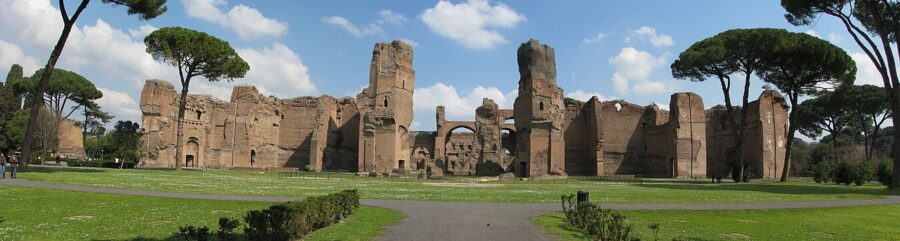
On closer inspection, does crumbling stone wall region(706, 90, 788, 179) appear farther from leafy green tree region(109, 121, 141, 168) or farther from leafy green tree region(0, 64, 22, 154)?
leafy green tree region(0, 64, 22, 154)

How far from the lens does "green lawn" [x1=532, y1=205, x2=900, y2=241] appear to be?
948 cm

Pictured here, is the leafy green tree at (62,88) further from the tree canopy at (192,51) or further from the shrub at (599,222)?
the shrub at (599,222)

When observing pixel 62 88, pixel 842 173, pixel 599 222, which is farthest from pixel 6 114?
pixel 842 173

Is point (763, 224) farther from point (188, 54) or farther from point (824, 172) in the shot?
point (188, 54)

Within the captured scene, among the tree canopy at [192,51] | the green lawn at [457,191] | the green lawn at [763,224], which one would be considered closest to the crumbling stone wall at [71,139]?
the tree canopy at [192,51]

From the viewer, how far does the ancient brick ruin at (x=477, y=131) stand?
123 ft

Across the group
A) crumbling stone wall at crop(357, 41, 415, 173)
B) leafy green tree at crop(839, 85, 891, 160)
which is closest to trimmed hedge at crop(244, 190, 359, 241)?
crumbling stone wall at crop(357, 41, 415, 173)

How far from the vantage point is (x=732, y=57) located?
3319 centimetres

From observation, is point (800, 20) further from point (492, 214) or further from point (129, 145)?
point (129, 145)

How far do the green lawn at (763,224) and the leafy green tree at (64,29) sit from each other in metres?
19.0

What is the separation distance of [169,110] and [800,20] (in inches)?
1599

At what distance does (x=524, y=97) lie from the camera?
37.3m

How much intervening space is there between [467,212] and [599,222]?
4.17m

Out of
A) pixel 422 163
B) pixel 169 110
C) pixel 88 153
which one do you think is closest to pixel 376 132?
pixel 422 163
